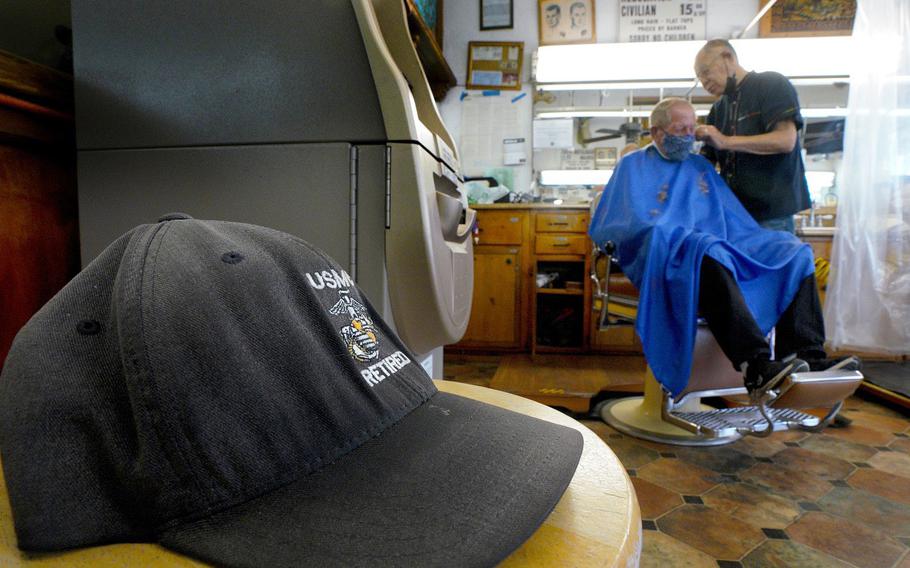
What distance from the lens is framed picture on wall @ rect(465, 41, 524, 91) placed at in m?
3.87

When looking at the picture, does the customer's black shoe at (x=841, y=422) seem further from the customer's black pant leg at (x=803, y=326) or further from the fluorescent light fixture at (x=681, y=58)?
the fluorescent light fixture at (x=681, y=58)

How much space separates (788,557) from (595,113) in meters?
3.34

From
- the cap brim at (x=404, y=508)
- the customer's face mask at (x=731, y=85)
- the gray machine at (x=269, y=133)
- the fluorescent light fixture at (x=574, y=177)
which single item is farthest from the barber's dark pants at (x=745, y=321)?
the fluorescent light fixture at (x=574, y=177)

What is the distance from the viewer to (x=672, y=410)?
1722mm

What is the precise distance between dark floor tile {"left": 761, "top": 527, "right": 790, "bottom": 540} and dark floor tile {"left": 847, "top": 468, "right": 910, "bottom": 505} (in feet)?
1.48

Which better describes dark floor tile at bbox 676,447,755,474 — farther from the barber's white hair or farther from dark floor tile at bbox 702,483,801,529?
the barber's white hair

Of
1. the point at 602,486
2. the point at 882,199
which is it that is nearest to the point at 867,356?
the point at 882,199

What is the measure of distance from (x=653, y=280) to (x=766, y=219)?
65cm

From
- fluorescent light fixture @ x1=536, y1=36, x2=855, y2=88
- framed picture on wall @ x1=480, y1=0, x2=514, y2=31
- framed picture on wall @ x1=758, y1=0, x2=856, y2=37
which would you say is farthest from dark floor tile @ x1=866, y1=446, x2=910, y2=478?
framed picture on wall @ x1=480, y1=0, x2=514, y2=31

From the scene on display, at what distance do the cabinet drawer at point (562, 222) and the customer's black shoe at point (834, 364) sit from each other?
1.72 metres

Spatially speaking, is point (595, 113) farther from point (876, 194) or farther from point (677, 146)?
point (677, 146)

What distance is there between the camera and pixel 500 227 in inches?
126

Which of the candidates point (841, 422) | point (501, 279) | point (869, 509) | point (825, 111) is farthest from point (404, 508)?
point (825, 111)

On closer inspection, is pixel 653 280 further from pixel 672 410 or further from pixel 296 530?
pixel 296 530
